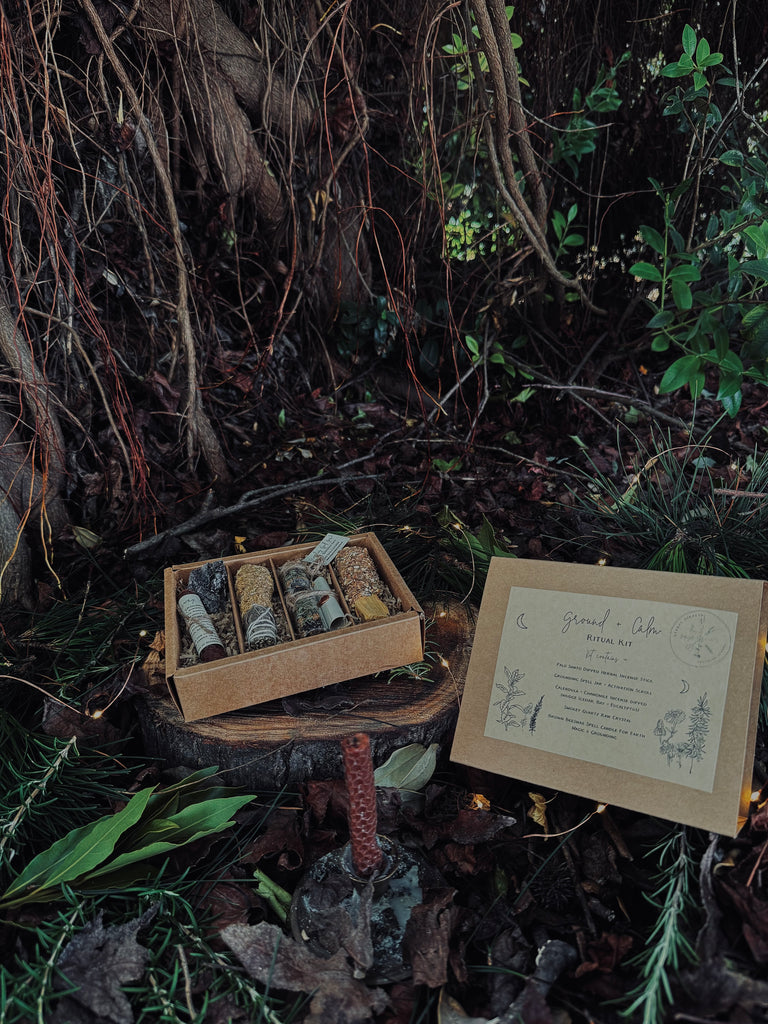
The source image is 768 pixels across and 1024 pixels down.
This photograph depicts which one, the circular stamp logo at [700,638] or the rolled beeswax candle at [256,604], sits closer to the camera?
the circular stamp logo at [700,638]

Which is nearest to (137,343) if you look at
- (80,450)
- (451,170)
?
(80,450)

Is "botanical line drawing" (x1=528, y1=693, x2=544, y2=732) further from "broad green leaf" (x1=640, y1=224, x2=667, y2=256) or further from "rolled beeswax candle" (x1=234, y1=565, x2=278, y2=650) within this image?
"broad green leaf" (x1=640, y1=224, x2=667, y2=256)

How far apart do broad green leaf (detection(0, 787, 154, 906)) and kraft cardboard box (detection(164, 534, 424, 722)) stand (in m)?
0.19

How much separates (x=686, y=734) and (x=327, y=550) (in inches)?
30.7

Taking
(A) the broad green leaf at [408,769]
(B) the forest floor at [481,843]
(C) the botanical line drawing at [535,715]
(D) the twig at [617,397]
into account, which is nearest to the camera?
(B) the forest floor at [481,843]

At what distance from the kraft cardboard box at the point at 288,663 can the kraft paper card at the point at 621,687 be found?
154 mm

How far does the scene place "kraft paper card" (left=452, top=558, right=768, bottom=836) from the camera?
0.87 m

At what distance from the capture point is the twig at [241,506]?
66.0 inches

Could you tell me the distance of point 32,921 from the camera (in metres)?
0.91

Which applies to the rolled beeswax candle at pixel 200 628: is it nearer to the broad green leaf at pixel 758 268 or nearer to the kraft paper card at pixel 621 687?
the kraft paper card at pixel 621 687

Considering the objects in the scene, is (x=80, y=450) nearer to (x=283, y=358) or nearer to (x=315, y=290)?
(x=283, y=358)

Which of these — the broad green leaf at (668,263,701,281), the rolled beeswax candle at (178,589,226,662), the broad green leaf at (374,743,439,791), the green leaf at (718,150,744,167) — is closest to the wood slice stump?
the broad green leaf at (374,743,439,791)

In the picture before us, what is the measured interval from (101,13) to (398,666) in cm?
171

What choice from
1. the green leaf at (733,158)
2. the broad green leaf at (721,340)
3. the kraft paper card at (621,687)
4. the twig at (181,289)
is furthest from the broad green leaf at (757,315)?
the twig at (181,289)
